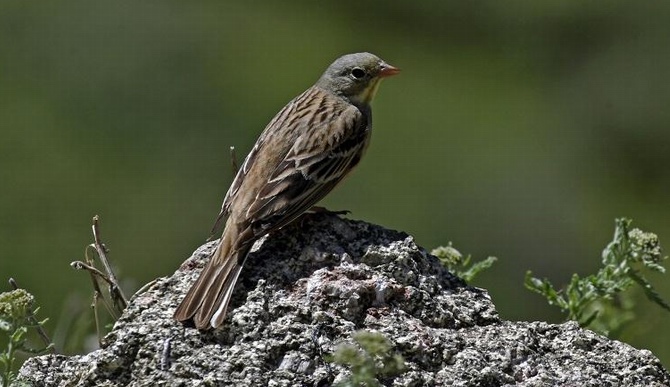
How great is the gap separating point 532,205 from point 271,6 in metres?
4.51

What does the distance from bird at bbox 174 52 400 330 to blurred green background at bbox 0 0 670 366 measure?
3.94 meters

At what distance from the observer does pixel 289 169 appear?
7113 mm

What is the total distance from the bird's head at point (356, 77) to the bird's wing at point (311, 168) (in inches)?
16.1

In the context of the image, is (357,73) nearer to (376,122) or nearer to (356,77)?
(356,77)

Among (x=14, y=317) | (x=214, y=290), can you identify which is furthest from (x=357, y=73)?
(x=14, y=317)

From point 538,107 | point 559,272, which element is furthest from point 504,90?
point 559,272

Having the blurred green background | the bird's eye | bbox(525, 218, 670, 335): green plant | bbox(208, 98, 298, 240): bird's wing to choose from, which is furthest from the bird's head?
the blurred green background

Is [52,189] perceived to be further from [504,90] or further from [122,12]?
[504,90]

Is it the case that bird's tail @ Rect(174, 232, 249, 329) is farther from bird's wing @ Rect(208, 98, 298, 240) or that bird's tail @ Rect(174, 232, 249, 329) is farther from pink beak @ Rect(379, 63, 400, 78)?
pink beak @ Rect(379, 63, 400, 78)

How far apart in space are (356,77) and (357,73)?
0.03m

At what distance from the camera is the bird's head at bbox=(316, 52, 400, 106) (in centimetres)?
851

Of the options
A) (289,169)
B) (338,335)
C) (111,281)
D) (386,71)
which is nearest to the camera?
(338,335)

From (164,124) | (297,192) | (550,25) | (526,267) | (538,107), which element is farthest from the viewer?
(550,25)

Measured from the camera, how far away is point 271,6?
18.1 metres
